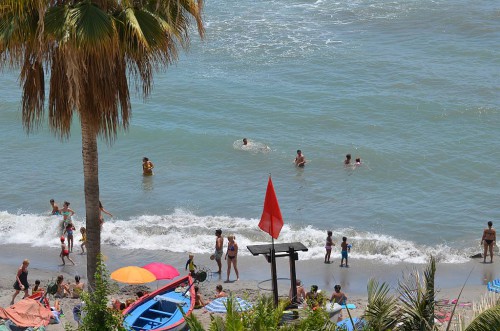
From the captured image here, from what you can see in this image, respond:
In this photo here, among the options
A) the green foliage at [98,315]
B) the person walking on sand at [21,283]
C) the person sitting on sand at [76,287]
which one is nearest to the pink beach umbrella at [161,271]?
the person sitting on sand at [76,287]

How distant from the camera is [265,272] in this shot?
2516 centimetres

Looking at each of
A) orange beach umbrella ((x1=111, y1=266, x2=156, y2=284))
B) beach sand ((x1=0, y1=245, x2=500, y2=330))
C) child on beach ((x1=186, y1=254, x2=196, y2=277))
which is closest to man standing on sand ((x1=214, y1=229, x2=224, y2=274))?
beach sand ((x1=0, y1=245, x2=500, y2=330))

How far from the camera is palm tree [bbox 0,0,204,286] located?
43.5ft

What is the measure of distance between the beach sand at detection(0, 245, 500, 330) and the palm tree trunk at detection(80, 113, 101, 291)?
24.3 ft

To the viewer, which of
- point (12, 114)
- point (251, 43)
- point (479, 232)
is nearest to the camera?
point (479, 232)

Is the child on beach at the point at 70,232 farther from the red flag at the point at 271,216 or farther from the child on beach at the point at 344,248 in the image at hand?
the red flag at the point at 271,216

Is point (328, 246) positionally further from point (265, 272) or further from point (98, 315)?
point (98, 315)

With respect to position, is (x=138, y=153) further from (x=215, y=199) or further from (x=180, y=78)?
(x=180, y=78)

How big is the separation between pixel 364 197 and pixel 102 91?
59.7ft

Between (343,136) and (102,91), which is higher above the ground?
(102,91)

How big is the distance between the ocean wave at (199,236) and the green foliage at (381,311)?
15.7 meters

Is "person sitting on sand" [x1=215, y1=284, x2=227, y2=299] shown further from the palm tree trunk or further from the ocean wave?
the palm tree trunk

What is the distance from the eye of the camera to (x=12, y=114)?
40.2m

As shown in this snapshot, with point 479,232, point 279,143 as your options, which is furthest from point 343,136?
point 479,232
